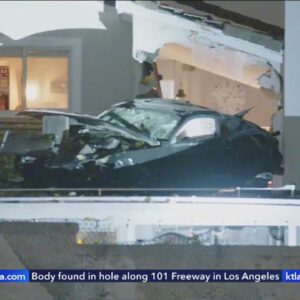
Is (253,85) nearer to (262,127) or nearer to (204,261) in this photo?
(262,127)

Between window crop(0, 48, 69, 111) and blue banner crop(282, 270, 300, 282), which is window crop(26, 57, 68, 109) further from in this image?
blue banner crop(282, 270, 300, 282)

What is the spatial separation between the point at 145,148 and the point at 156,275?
1.08m

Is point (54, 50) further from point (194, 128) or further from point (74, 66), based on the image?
point (194, 128)

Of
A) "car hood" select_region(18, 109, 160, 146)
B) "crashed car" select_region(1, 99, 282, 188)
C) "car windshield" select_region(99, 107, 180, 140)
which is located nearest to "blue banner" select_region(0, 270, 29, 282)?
"crashed car" select_region(1, 99, 282, 188)

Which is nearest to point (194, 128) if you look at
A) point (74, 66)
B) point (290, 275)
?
point (74, 66)

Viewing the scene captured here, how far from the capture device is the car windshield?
6609 mm

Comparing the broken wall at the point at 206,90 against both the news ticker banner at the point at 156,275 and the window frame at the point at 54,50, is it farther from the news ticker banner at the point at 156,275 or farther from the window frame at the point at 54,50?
the news ticker banner at the point at 156,275

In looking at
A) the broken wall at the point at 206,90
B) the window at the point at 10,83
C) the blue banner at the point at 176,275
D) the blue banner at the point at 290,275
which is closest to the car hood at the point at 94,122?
the window at the point at 10,83

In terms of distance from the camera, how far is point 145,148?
6621mm

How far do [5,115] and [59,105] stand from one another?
1.48 feet

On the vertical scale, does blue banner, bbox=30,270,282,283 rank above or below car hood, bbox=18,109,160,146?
below

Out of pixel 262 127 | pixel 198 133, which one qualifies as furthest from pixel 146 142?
pixel 262 127

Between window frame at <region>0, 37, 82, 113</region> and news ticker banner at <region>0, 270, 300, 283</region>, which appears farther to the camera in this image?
news ticker banner at <region>0, 270, 300, 283</region>

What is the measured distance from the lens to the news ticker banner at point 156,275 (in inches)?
267
